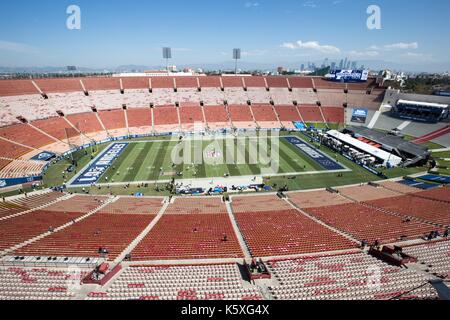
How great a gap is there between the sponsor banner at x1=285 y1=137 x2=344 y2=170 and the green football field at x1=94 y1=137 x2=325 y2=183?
1.20 metres

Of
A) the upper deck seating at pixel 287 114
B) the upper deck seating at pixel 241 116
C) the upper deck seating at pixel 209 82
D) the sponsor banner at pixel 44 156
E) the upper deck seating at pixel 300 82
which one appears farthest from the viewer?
the upper deck seating at pixel 300 82

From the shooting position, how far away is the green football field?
40469mm

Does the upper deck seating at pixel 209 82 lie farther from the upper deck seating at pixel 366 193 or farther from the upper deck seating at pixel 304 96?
the upper deck seating at pixel 366 193

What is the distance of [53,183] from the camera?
3759 cm

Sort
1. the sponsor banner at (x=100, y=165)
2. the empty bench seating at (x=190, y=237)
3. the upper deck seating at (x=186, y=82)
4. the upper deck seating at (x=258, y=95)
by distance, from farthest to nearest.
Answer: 1. the upper deck seating at (x=186, y=82)
2. the upper deck seating at (x=258, y=95)
3. the sponsor banner at (x=100, y=165)
4. the empty bench seating at (x=190, y=237)

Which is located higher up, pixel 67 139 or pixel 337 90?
pixel 337 90

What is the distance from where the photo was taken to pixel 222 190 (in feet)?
117

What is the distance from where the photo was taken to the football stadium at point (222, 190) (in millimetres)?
15875

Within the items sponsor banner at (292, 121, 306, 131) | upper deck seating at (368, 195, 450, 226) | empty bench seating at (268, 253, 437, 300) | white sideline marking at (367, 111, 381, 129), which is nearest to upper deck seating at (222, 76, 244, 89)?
sponsor banner at (292, 121, 306, 131)

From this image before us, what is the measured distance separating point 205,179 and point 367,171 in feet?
82.4

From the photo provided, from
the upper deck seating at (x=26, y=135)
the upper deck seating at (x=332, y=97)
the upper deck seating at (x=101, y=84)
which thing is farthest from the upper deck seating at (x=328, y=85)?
the upper deck seating at (x=26, y=135)

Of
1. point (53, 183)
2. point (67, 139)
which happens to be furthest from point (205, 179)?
point (67, 139)

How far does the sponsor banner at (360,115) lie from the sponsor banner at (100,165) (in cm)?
5583

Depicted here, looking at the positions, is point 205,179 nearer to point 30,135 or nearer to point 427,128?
point 30,135
